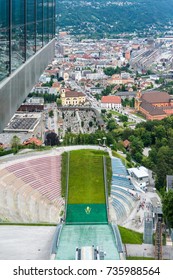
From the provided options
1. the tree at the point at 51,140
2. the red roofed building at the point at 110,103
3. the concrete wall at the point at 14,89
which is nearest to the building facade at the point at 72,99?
the red roofed building at the point at 110,103

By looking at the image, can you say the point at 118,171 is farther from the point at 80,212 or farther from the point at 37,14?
the point at 37,14

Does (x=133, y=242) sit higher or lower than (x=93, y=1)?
lower

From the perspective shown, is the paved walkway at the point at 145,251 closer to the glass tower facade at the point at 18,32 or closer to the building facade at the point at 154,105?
the glass tower facade at the point at 18,32

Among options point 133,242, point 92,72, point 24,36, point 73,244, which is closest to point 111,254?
point 73,244

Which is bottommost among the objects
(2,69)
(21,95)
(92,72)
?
(92,72)

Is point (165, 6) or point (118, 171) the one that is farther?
point (165, 6)

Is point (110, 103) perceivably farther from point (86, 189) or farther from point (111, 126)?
point (86, 189)
